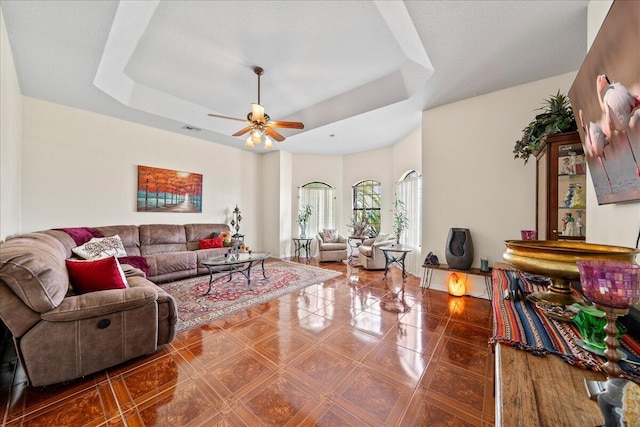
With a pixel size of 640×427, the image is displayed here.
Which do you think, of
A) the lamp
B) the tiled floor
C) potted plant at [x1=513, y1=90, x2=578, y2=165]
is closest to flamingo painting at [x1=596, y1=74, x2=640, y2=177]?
potted plant at [x1=513, y1=90, x2=578, y2=165]

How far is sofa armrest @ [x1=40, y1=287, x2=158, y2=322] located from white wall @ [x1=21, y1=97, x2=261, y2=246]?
2.95 m

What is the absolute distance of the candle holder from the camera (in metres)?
0.62

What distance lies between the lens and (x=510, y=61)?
255 cm

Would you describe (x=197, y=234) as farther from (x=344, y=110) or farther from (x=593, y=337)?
(x=593, y=337)

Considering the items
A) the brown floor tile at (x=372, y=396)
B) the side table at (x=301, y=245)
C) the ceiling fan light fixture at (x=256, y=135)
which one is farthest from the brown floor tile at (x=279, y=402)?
the side table at (x=301, y=245)

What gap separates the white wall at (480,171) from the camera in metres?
3.00

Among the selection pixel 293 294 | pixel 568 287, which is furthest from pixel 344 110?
pixel 568 287

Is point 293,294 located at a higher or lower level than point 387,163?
lower

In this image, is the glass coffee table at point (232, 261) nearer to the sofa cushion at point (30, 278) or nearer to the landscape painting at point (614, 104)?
the sofa cushion at point (30, 278)

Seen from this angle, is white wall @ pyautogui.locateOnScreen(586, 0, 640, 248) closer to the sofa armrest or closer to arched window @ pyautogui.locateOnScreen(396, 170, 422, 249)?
arched window @ pyautogui.locateOnScreen(396, 170, 422, 249)

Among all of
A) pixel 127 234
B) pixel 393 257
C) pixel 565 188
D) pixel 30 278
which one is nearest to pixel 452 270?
pixel 393 257

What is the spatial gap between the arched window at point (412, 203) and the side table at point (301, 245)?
2457mm

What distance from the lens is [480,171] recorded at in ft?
10.9

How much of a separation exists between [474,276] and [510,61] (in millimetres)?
2765
